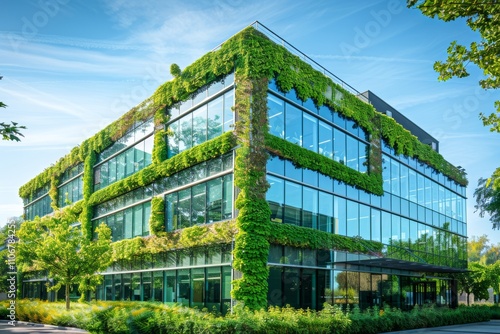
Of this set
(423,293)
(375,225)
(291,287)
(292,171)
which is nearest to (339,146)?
(292,171)

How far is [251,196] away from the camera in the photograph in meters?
22.9

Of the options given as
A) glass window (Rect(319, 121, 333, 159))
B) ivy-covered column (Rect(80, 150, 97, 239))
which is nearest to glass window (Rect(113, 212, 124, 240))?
ivy-covered column (Rect(80, 150, 97, 239))

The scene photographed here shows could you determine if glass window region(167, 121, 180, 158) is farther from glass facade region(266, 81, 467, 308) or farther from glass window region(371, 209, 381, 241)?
glass window region(371, 209, 381, 241)

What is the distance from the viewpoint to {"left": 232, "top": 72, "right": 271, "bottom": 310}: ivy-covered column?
22125 millimetres

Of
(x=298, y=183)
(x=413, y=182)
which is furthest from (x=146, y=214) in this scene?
(x=413, y=182)

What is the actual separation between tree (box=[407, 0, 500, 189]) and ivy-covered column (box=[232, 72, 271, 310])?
11.4m

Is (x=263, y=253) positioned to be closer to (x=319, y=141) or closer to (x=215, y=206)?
(x=215, y=206)

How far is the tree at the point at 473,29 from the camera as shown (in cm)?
1078

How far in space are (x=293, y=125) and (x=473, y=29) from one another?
15.2 meters

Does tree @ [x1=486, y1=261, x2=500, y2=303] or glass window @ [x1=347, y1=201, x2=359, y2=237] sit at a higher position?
glass window @ [x1=347, y1=201, x2=359, y2=237]

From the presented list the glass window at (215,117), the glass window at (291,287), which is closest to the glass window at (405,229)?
the glass window at (291,287)

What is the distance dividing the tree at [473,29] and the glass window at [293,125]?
13.1 metres

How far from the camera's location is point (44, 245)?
29.0 meters

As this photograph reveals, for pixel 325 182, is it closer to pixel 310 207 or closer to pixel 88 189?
pixel 310 207
